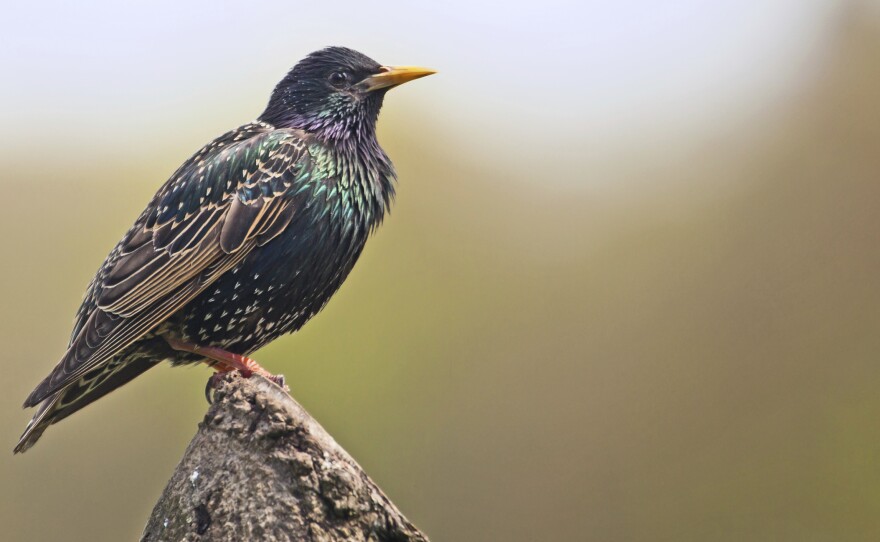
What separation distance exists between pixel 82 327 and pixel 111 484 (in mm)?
5912

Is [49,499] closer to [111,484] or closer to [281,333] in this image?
[111,484]

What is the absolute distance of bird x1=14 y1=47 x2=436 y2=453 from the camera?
5625 millimetres

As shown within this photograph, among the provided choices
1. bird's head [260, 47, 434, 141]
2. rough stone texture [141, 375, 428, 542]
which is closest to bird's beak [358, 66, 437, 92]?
bird's head [260, 47, 434, 141]

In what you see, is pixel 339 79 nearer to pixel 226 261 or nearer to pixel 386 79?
pixel 386 79

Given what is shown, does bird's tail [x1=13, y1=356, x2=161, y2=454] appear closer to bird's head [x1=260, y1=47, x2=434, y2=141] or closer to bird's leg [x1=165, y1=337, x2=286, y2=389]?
bird's leg [x1=165, y1=337, x2=286, y2=389]

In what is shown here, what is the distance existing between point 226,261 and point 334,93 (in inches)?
58.2

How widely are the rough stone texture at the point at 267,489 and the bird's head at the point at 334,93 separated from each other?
2.87m

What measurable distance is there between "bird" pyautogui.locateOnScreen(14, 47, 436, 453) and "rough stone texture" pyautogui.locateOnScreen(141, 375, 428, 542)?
1.61 metres

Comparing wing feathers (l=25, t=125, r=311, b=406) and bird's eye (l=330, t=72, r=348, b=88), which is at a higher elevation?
bird's eye (l=330, t=72, r=348, b=88)

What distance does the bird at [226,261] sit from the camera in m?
5.62

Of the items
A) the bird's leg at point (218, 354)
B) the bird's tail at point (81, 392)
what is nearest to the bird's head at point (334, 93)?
the bird's leg at point (218, 354)

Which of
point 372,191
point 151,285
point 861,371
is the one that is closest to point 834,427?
point 861,371

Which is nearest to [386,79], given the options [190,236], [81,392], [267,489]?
[190,236]

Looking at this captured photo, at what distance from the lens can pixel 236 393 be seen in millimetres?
3994
